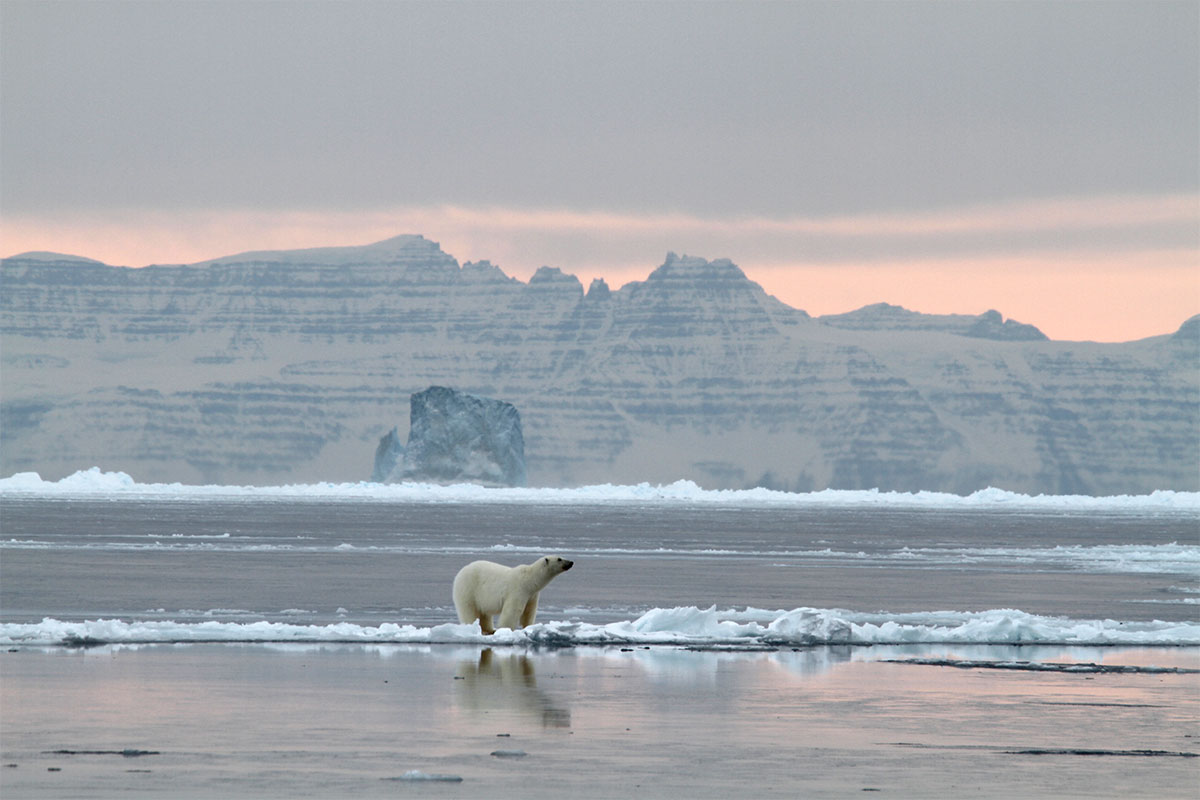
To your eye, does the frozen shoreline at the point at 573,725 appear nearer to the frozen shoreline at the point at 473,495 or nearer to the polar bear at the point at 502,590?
the polar bear at the point at 502,590

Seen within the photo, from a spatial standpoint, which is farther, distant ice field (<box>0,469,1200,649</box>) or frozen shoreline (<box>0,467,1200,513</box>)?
frozen shoreline (<box>0,467,1200,513</box>)

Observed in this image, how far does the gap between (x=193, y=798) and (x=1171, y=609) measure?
22580 millimetres

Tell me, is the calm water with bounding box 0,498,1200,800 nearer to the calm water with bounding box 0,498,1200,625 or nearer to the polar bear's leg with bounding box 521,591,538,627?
the calm water with bounding box 0,498,1200,625

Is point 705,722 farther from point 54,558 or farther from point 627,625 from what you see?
point 54,558

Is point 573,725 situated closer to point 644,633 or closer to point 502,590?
point 502,590

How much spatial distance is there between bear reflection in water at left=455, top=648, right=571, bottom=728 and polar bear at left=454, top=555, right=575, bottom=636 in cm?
206

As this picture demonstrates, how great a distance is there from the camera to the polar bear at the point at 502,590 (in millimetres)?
20922

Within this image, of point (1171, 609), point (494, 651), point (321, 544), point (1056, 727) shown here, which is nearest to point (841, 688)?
point (1056, 727)

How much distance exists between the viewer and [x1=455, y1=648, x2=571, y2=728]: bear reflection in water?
14419 mm

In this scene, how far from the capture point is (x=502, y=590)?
69.0ft

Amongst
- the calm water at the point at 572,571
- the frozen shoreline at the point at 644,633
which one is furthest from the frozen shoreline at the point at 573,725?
the calm water at the point at 572,571

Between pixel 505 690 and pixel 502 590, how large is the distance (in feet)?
17.1

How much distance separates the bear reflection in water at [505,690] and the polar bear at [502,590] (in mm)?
2063

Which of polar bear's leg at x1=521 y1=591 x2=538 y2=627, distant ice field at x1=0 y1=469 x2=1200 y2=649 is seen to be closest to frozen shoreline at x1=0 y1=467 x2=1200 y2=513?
distant ice field at x1=0 y1=469 x2=1200 y2=649
